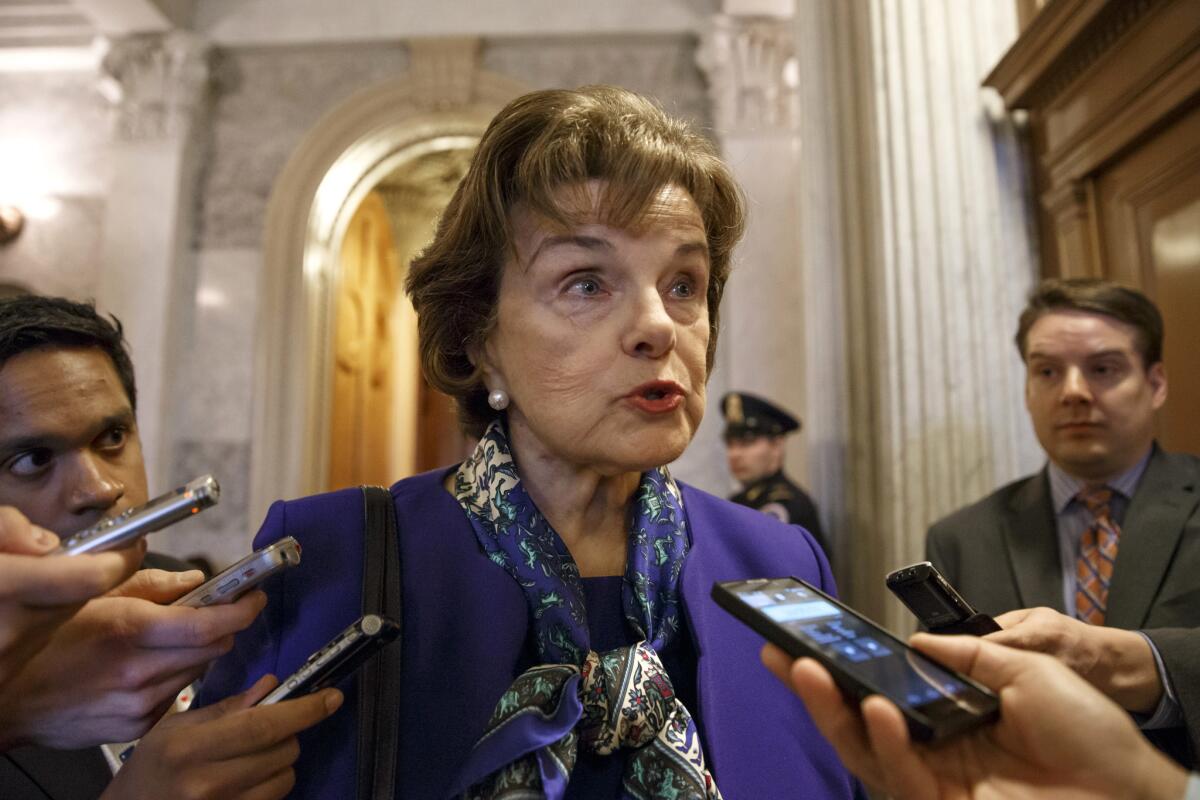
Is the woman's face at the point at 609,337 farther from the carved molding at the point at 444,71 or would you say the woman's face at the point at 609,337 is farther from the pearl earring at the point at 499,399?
the carved molding at the point at 444,71

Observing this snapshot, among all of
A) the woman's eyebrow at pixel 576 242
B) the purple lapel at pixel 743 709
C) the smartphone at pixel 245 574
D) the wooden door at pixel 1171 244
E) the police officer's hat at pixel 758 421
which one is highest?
the wooden door at pixel 1171 244

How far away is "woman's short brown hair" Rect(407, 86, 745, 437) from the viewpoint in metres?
1.29

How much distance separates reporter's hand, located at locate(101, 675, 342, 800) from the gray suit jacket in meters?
1.62

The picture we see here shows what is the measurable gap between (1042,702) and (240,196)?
7042 millimetres

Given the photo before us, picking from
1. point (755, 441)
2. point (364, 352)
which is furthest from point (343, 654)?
point (364, 352)

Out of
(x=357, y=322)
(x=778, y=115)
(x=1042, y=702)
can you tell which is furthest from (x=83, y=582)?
(x=357, y=322)

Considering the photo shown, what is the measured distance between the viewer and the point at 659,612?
1346 mm

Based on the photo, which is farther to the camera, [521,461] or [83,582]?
[521,461]

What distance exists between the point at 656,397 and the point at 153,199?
257 inches

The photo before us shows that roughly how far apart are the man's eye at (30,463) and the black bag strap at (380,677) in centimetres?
72

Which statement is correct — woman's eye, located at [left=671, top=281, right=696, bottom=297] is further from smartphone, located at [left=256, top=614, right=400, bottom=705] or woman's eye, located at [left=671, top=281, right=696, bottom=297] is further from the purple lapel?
smartphone, located at [left=256, top=614, right=400, bottom=705]

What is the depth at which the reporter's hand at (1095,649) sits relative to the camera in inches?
47.7

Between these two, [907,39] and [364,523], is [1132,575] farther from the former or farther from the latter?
[907,39]

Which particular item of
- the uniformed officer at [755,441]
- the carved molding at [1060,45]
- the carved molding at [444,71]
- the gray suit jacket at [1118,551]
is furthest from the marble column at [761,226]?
the gray suit jacket at [1118,551]
